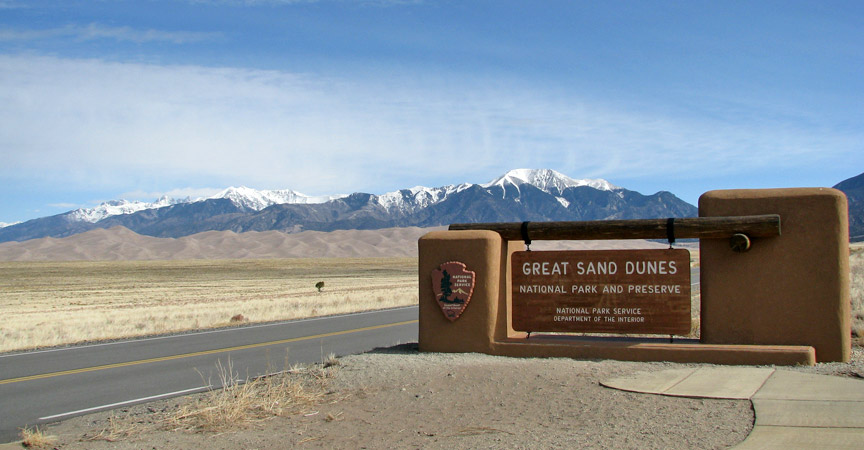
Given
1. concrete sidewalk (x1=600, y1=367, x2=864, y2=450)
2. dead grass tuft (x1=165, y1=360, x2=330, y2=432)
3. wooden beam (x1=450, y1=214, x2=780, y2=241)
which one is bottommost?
dead grass tuft (x1=165, y1=360, x2=330, y2=432)

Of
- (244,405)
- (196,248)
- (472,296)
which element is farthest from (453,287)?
(196,248)

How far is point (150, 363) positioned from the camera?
1380 centimetres

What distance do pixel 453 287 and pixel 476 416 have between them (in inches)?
136

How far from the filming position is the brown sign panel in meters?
10.5

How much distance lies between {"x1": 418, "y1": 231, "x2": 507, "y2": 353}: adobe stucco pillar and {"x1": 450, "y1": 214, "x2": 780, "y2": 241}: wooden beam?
1.61ft

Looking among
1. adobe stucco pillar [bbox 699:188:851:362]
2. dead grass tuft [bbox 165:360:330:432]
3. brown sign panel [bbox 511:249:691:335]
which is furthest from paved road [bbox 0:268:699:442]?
adobe stucco pillar [bbox 699:188:851:362]

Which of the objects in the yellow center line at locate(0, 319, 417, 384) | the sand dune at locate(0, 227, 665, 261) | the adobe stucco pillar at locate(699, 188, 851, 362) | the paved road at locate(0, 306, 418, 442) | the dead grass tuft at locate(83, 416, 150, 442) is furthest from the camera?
the sand dune at locate(0, 227, 665, 261)

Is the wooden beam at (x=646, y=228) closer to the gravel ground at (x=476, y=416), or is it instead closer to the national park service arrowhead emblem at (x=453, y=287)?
the national park service arrowhead emblem at (x=453, y=287)

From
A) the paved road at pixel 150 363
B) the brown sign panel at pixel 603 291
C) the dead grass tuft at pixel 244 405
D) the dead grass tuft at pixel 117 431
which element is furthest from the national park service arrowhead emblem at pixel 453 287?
the dead grass tuft at pixel 117 431

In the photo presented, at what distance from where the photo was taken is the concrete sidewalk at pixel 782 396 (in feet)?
20.6

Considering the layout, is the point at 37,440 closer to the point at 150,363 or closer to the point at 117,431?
the point at 117,431

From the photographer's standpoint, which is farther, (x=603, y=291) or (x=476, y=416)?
(x=603, y=291)

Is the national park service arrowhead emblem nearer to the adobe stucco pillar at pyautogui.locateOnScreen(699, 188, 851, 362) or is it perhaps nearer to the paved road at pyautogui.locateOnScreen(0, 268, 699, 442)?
the adobe stucco pillar at pyautogui.locateOnScreen(699, 188, 851, 362)

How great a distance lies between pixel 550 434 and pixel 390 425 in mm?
1706
